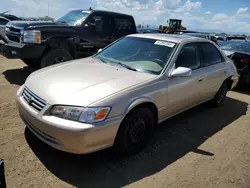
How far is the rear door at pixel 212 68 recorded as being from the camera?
14.8 ft

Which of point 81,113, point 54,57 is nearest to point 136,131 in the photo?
point 81,113

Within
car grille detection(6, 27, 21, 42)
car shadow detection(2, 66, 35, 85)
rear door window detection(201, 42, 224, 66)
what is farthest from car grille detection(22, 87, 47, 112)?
car grille detection(6, 27, 21, 42)

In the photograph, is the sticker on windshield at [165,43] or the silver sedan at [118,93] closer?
the silver sedan at [118,93]

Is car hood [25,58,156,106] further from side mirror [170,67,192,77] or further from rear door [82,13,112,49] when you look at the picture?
rear door [82,13,112,49]

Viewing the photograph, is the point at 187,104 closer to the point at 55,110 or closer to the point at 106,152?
the point at 106,152

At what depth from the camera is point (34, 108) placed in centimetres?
290

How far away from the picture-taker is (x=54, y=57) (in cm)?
596

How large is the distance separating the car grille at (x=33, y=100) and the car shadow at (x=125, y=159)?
2.06ft

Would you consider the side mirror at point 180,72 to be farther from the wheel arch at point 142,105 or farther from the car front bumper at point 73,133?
the car front bumper at point 73,133

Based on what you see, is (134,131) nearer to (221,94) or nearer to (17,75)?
(221,94)

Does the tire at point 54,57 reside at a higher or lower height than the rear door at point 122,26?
lower

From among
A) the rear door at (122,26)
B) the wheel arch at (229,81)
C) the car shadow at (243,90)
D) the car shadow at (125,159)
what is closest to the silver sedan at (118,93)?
the car shadow at (125,159)

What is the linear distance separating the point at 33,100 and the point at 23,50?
9.91 ft

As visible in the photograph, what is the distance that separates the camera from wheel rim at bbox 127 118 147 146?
310 cm
